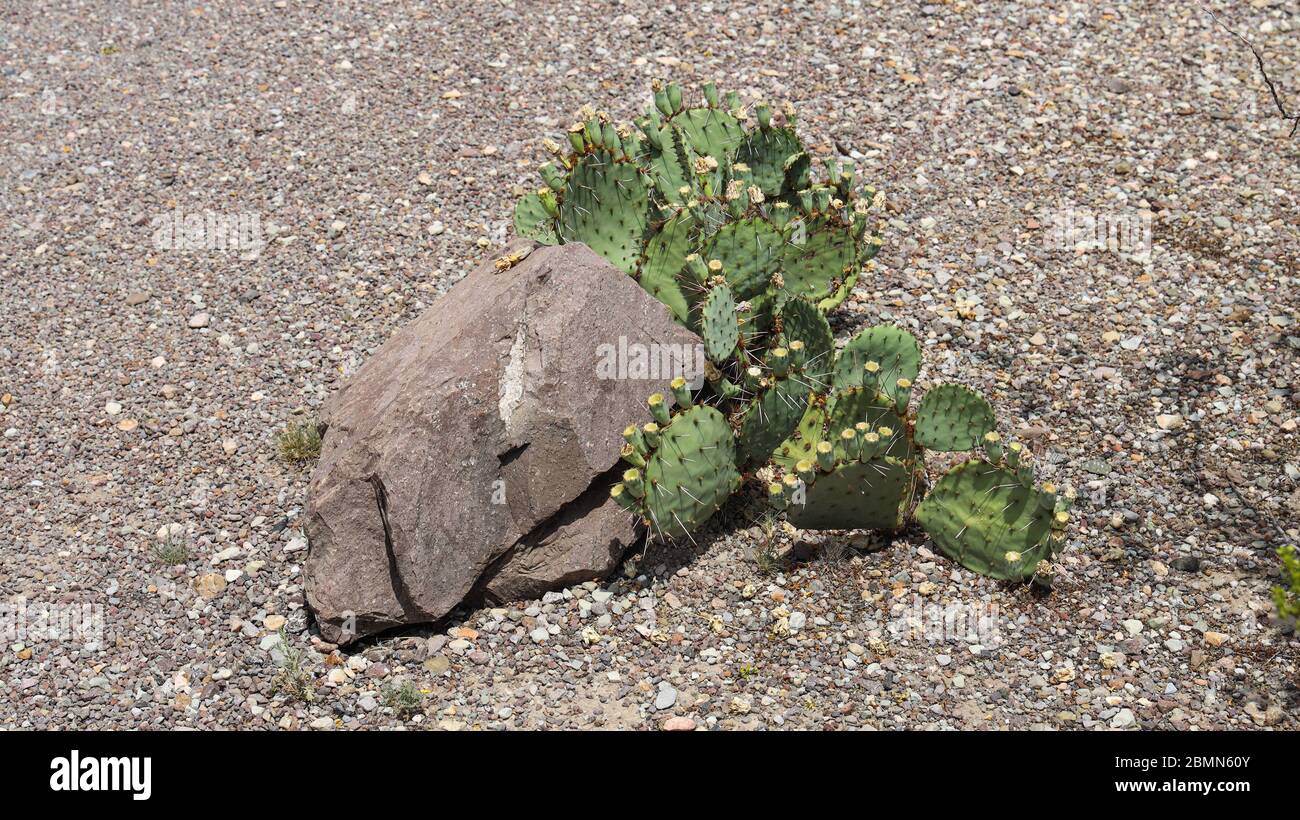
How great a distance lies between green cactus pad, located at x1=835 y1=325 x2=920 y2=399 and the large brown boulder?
852mm

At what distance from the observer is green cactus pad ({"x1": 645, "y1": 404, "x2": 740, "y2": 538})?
5.18 m

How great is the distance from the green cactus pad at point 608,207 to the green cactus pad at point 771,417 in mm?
1068

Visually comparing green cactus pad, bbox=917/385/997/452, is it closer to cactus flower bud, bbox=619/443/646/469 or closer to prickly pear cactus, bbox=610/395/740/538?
prickly pear cactus, bbox=610/395/740/538

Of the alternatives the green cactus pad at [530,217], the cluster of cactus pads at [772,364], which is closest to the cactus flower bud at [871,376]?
the cluster of cactus pads at [772,364]

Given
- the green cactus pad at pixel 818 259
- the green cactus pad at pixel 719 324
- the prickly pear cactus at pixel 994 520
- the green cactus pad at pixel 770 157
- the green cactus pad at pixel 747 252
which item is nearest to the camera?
the prickly pear cactus at pixel 994 520

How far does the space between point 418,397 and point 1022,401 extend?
3.09 meters

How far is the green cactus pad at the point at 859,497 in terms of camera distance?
5262mm

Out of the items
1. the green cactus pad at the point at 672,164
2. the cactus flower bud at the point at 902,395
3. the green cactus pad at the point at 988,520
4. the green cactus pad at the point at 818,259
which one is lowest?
the green cactus pad at the point at 988,520

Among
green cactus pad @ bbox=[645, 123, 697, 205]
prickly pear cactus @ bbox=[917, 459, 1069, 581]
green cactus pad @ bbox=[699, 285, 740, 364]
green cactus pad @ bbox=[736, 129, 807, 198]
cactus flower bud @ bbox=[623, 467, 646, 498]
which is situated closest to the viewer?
cactus flower bud @ bbox=[623, 467, 646, 498]

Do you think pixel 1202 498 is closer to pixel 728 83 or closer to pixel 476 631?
pixel 476 631

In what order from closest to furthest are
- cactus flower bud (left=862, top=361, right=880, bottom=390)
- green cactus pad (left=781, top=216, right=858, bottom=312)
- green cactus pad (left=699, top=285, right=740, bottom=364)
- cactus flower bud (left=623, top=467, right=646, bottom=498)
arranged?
cactus flower bud (left=623, top=467, right=646, bottom=498), cactus flower bud (left=862, top=361, right=880, bottom=390), green cactus pad (left=699, top=285, right=740, bottom=364), green cactus pad (left=781, top=216, right=858, bottom=312)

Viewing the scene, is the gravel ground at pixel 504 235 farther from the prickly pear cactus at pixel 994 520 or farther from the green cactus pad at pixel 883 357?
the green cactus pad at pixel 883 357

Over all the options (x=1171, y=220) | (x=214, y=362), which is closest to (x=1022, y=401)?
(x=1171, y=220)

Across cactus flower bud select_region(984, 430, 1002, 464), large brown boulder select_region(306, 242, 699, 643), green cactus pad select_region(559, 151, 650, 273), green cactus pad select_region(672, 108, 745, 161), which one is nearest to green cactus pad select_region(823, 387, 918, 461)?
cactus flower bud select_region(984, 430, 1002, 464)
